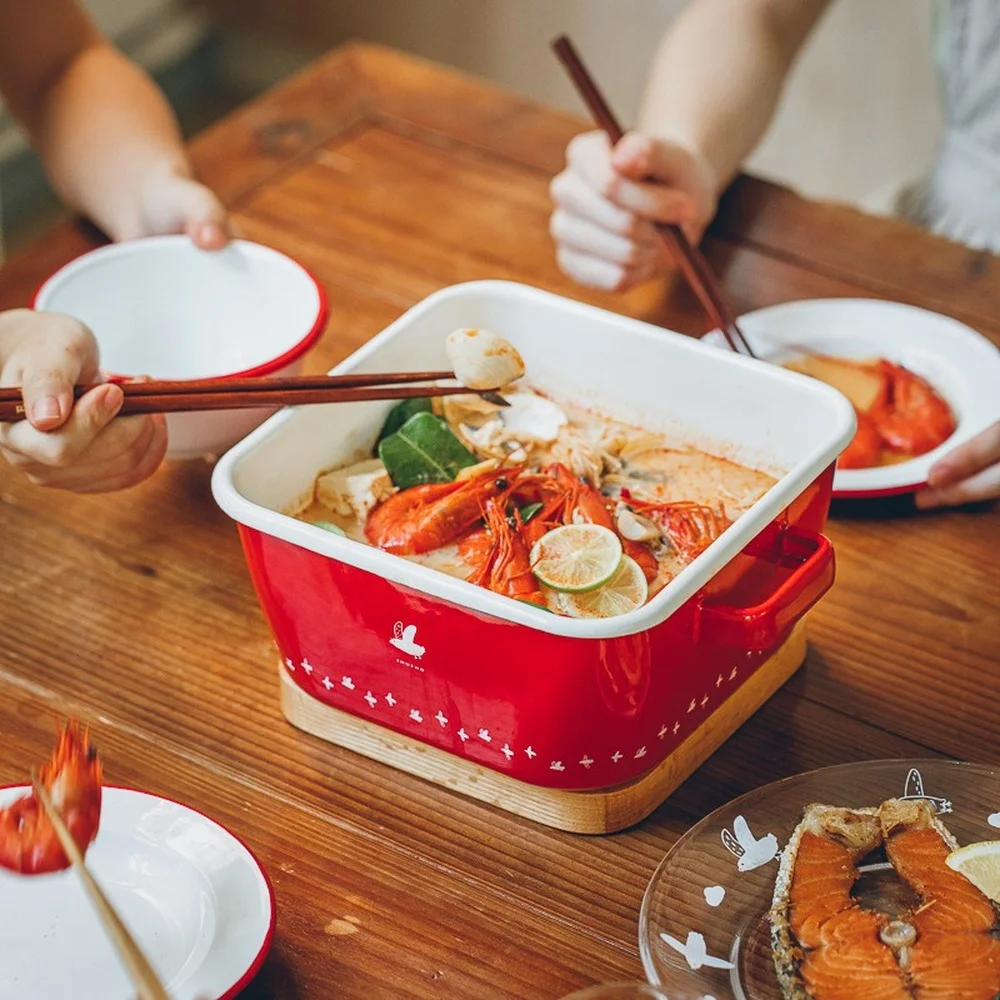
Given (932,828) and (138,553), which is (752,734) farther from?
(138,553)

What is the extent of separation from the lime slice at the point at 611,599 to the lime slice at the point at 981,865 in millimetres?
283

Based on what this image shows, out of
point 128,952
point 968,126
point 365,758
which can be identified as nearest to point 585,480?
point 365,758

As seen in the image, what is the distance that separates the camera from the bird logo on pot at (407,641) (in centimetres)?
104

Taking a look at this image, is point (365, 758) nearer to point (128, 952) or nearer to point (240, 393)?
point (240, 393)

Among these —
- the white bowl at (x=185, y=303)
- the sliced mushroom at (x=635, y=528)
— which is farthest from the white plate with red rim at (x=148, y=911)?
the white bowl at (x=185, y=303)

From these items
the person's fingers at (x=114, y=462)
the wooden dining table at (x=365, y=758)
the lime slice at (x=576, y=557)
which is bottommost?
the wooden dining table at (x=365, y=758)

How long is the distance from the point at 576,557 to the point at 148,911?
394 mm

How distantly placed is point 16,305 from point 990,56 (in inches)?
56.1

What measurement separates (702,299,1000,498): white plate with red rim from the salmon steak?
545 millimetres

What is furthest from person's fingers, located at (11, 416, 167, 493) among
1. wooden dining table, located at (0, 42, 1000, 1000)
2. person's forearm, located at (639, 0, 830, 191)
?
person's forearm, located at (639, 0, 830, 191)

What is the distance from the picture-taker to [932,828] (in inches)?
41.1

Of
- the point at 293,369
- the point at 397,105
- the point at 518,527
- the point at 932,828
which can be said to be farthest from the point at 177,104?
the point at 932,828

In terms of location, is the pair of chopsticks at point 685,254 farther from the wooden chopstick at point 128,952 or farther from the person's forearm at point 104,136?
the wooden chopstick at point 128,952

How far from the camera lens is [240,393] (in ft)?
3.88
